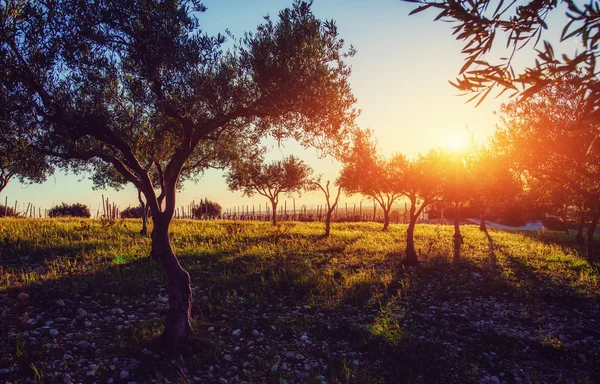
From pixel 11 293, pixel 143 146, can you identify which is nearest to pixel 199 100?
pixel 143 146

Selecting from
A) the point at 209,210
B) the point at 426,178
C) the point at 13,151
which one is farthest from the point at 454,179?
the point at 209,210

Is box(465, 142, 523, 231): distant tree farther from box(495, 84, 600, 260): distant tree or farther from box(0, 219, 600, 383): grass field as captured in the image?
box(0, 219, 600, 383): grass field

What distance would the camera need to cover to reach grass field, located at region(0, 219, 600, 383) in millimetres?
9211

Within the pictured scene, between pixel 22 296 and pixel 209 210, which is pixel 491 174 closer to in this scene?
pixel 22 296

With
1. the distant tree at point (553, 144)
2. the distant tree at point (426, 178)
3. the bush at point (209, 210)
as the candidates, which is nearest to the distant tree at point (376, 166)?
the distant tree at point (426, 178)

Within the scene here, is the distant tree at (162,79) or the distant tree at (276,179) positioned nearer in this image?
the distant tree at (162,79)

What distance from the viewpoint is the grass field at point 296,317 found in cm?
921

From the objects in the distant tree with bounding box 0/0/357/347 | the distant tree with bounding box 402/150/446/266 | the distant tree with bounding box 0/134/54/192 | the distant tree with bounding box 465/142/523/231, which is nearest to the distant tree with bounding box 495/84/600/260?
the distant tree with bounding box 465/142/523/231

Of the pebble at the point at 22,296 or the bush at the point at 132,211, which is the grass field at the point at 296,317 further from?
the bush at the point at 132,211

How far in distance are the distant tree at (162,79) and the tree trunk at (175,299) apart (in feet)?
0.09

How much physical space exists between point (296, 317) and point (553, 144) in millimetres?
17079

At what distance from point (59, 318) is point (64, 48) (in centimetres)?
842

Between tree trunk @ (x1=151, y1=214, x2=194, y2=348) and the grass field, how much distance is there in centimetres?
60

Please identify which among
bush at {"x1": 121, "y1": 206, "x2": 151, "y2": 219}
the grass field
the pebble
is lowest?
the grass field
